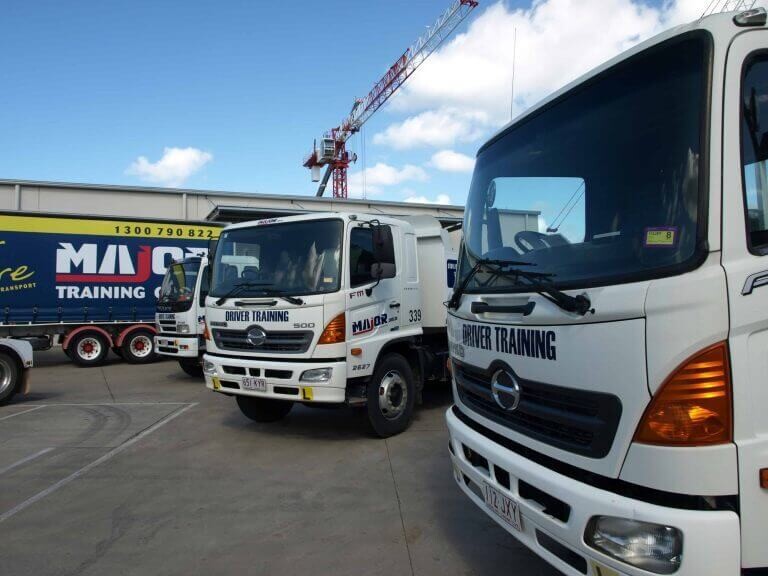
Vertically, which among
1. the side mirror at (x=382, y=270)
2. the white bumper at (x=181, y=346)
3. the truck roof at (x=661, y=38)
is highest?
the truck roof at (x=661, y=38)

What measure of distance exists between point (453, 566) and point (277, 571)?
108cm

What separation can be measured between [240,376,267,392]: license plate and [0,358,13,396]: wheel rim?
5.20 metres

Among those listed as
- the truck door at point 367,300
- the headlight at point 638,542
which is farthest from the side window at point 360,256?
the headlight at point 638,542

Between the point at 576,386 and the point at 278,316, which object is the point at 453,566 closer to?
the point at 576,386

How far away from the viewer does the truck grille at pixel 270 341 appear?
A: 18.0 feet

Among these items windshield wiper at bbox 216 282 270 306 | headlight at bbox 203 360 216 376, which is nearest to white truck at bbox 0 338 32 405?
headlight at bbox 203 360 216 376

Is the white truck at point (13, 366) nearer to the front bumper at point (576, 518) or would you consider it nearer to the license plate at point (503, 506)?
the front bumper at point (576, 518)

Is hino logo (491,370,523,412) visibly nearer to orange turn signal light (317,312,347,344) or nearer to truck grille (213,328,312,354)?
orange turn signal light (317,312,347,344)

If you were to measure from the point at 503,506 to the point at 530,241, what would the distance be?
4.43 ft

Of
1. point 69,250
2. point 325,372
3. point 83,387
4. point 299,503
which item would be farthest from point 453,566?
point 69,250

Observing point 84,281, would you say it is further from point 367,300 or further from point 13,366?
A: point 367,300

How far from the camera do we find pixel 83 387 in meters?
10.3

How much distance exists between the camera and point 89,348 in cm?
1292

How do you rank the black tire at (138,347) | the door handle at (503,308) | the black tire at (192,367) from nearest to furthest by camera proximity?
the door handle at (503,308)
the black tire at (192,367)
the black tire at (138,347)
